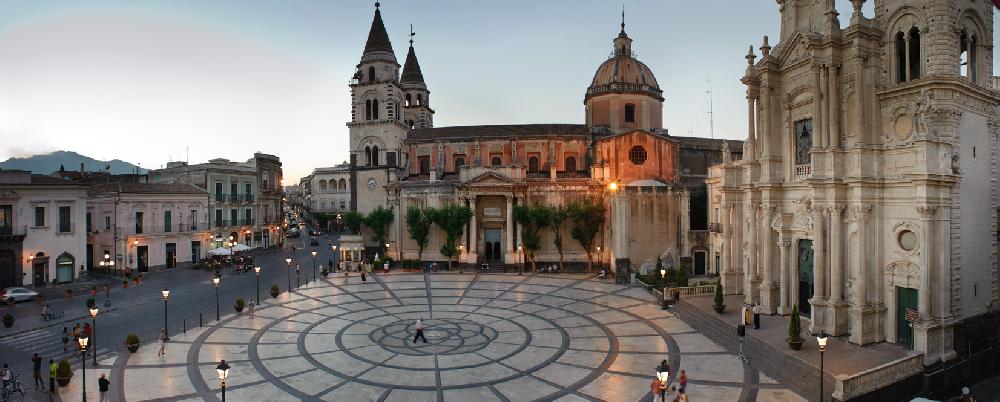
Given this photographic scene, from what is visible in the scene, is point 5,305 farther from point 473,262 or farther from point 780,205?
point 780,205

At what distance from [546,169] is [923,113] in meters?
31.7

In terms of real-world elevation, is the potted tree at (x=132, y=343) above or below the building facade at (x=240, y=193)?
below

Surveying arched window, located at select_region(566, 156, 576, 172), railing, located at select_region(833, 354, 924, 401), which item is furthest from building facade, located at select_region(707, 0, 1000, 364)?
arched window, located at select_region(566, 156, 576, 172)

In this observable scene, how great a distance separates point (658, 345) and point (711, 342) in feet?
7.89

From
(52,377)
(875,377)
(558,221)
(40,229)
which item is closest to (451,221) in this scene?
(558,221)

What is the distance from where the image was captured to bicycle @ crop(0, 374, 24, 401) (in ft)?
55.2

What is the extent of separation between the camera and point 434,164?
1980 inches

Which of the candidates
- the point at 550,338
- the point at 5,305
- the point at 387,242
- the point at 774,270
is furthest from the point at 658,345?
the point at 5,305

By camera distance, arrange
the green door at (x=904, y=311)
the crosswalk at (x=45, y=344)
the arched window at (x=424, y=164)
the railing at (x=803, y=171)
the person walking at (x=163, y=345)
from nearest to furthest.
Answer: the green door at (x=904, y=311), the person walking at (x=163, y=345), the crosswalk at (x=45, y=344), the railing at (x=803, y=171), the arched window at (x=424, y=164)

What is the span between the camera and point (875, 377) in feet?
52.1

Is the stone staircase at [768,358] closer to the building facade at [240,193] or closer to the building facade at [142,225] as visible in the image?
the building facade at [142,225]

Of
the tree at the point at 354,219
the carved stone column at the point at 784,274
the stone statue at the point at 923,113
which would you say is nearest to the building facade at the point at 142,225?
the tree at the point at 354,219

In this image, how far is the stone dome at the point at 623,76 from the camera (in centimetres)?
4950

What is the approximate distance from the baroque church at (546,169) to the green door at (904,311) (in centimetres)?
2033
